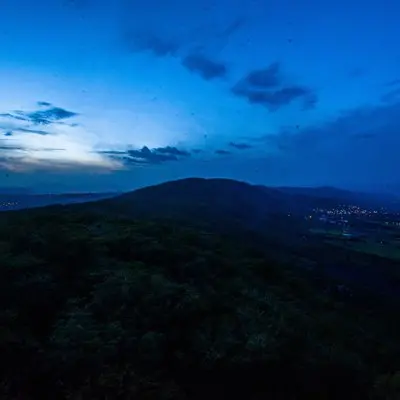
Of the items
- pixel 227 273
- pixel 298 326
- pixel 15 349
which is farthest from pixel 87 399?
pixel 227 273

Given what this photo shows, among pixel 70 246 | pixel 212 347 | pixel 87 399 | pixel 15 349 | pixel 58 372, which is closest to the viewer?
pixel 87 399

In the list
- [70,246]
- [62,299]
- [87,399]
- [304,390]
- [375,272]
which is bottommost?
[375,272]

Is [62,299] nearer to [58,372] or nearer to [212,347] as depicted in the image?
[58,372]

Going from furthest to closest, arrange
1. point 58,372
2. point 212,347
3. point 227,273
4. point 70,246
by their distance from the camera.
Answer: point 227,273 → point 70,246 → point 212,347 → point 58,372

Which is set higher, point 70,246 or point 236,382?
point 70,246

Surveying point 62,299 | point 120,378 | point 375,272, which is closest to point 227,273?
point 62,299

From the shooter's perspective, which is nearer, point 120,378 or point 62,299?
→ point 120,378

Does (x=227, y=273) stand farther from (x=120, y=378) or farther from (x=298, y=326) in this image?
(x=120, y=378)
